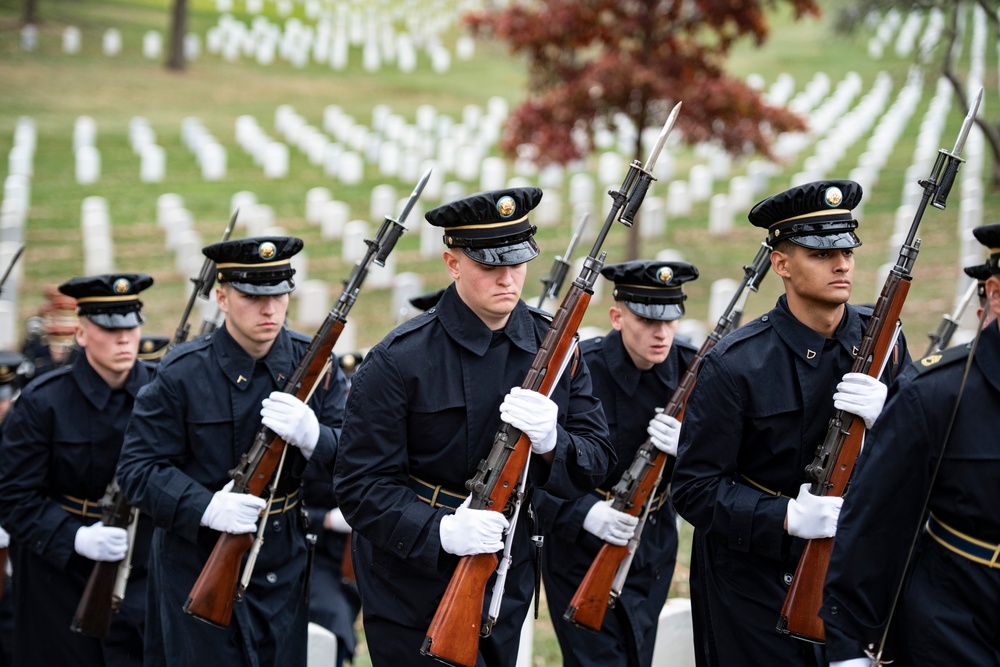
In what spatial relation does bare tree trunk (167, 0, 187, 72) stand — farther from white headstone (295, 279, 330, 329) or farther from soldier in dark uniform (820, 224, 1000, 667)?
soldier in dark uniform (820, 224, 1000, 667)

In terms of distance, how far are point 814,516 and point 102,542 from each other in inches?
128

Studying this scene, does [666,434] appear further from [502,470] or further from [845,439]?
[502,470]

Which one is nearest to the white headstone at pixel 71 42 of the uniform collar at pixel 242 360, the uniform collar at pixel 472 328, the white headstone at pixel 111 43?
the white headstone at pixel 111 43

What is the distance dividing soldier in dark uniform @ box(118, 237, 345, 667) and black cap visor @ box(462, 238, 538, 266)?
4.20ft

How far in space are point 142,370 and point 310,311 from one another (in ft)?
27.0

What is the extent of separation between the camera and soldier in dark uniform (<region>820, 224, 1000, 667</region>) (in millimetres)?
3527

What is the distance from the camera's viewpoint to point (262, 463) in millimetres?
5191

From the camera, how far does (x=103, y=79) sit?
33.1 metres

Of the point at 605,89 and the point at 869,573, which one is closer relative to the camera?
the point at 869,573

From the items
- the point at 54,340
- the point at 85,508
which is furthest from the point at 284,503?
the point at 54,340

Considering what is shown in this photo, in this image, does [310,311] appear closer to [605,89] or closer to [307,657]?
[605,89]

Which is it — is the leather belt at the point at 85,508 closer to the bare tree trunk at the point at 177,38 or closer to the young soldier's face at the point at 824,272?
the young soldier's face at the point at 824,272

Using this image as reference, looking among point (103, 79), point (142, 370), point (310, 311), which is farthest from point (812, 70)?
point (142, 370)

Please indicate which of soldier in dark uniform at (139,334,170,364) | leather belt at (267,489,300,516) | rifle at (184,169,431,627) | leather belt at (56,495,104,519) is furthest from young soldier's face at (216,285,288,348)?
soldier in dark uniform at (139,334,170,364)
